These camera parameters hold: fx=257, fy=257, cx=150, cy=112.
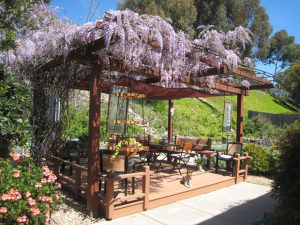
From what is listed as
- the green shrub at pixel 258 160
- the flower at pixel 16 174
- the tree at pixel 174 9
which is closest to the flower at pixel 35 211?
the flower at pixel 16 174

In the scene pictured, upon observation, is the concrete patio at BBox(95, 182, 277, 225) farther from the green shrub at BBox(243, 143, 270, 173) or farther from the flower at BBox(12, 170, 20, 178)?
the green shrub at BBox(243, 143, 270, 173)

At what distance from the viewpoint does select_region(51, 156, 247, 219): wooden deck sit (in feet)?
12.9

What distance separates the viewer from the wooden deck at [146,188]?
12.9 feet

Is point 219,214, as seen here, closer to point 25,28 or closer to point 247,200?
point 247,200

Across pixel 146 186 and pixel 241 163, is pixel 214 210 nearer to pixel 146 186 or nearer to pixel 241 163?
pixel 146 186

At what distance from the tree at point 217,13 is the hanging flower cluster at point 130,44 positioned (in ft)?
44.8

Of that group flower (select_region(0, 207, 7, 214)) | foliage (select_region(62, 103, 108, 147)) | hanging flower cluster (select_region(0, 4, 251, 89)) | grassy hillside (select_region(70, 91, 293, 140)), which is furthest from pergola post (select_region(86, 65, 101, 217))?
grassy hillside (select_region(70, 91, 293, 140))

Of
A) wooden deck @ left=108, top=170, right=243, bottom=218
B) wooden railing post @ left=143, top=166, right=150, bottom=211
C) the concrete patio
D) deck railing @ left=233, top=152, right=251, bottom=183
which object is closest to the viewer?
the concrete patio

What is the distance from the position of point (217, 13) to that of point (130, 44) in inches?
818

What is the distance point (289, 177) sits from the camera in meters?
3.20

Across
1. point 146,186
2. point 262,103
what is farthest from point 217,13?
point 146,186

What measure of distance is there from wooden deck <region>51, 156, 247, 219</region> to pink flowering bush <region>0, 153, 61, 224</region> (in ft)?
2.75

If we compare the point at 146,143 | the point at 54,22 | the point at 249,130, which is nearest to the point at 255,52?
the point at 249,130

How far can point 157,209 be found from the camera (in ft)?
14.4
